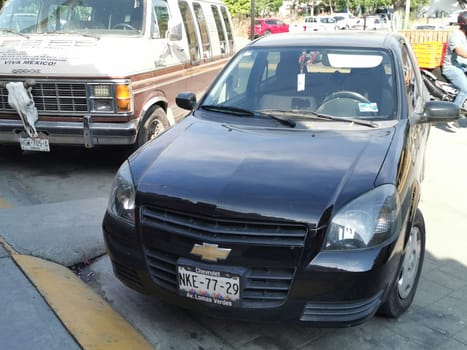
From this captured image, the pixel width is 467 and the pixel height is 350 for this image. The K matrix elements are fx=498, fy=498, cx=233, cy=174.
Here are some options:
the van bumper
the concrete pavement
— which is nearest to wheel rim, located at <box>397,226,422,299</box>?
the concrete pavement

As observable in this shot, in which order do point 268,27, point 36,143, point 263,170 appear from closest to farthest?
point 263,170 < point 36,143 < point 268,27

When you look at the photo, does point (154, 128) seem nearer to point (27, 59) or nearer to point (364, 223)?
point (27, 59)

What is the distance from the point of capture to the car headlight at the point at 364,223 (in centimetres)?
245

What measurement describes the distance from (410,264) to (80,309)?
6.84ft

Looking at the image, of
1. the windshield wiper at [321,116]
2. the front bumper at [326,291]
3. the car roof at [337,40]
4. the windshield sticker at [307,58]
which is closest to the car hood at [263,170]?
the windshield wiper at [321,116]

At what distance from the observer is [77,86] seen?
5527 millimetres

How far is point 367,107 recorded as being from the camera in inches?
145

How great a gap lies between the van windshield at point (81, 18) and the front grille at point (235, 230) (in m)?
4.10

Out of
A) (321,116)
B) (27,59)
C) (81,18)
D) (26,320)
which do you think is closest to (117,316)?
(26,320)

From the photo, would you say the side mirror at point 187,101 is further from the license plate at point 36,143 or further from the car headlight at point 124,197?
the license plate at point 36,143

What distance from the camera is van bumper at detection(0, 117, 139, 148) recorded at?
5.56 metres

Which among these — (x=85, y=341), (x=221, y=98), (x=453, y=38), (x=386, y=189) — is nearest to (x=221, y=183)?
(x=386, y=189)

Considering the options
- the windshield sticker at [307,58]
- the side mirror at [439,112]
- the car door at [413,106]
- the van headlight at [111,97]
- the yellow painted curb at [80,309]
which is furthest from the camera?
the van headlight at [111,97]

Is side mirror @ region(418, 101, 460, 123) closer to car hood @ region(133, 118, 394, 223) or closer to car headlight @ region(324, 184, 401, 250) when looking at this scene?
car hood @ region(133, 118, 394, 223)
